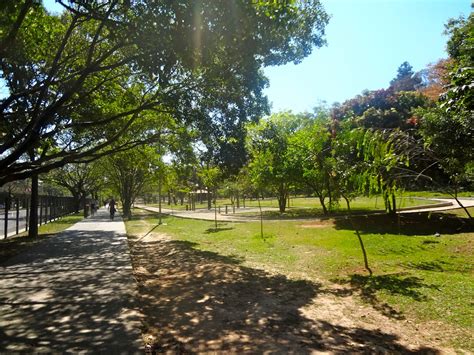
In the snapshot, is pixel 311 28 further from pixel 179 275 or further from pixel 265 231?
pixel 265 231

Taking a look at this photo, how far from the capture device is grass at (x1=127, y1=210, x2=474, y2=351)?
6902mm

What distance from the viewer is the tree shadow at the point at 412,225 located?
16.8m

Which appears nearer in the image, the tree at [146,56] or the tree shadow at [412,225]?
the tree at [146,56]

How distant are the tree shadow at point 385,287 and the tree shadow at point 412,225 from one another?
737 centimetres

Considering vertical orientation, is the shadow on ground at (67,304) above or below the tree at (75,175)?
below

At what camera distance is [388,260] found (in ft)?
36.9

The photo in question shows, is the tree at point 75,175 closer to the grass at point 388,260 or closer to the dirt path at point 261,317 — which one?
the grass at point 388,260

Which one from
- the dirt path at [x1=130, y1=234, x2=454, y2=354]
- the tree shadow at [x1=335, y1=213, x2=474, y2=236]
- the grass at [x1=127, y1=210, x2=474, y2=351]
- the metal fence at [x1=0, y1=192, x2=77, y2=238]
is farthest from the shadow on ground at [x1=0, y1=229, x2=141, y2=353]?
the tree shadow at [x1=335, y1=213, x2=474, y2=236]

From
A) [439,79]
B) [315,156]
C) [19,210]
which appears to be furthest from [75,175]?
[315,156]

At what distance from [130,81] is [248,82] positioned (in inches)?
253

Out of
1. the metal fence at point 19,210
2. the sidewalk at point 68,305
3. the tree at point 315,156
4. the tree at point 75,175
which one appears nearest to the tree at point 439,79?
the tree at point 315,156

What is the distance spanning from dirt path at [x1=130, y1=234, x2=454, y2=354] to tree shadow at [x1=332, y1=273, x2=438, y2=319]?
0.36 feet

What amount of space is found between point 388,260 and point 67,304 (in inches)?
339

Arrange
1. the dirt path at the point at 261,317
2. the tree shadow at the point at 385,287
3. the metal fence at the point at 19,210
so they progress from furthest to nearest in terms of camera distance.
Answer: the metal fence at the point at 19,210
the tree shadow at the point at 385,287
the dirt path at the point at 261,317
